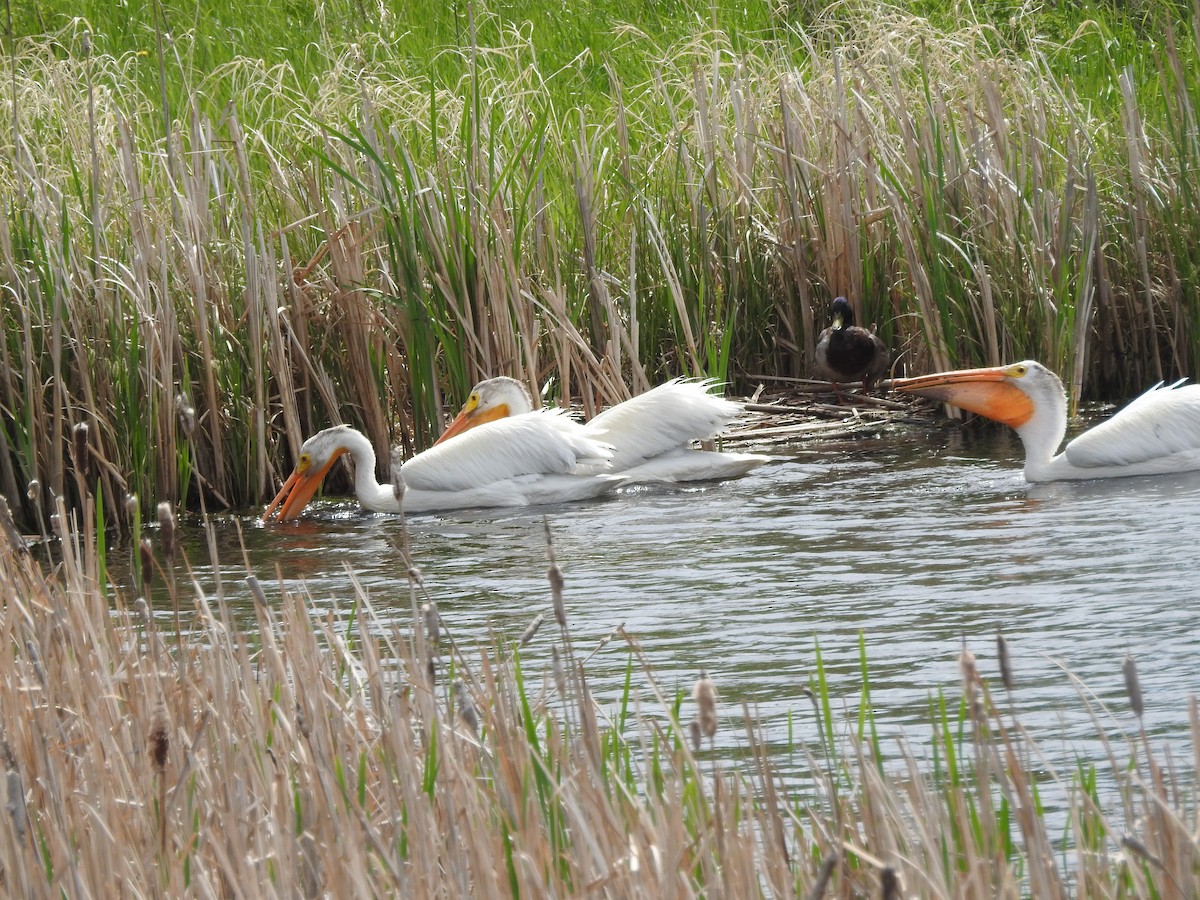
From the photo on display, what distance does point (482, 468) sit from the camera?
322 inches

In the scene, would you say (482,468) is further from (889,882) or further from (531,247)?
(889,882)

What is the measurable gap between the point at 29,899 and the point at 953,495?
5.46 m

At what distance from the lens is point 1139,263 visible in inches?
355

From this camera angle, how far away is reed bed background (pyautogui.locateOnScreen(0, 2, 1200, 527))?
754cm

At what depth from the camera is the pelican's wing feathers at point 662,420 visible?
8109 millimetres

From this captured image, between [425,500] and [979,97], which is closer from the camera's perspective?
[425,500]

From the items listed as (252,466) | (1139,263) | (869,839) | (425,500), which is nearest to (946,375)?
(1139,263)

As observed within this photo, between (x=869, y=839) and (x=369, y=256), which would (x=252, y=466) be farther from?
(x=869, y=839)

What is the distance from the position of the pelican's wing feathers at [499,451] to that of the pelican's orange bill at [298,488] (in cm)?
43

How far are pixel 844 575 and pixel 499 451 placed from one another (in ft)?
8.65

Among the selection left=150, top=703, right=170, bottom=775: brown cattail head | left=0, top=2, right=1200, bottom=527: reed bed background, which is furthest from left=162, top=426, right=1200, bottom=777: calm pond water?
left=150, top=703, right=170, bottom=775: brown cattail head

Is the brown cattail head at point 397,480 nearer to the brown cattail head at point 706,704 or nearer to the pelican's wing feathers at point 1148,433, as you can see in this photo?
the brown cattail head at point 706,704

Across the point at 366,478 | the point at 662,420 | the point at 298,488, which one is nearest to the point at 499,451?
the point at 366,478

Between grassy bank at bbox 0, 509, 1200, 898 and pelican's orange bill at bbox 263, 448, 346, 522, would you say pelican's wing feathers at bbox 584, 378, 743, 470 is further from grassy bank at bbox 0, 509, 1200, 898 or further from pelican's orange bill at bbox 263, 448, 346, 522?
grassy bank at bbox 0, 509, 1200, 898
